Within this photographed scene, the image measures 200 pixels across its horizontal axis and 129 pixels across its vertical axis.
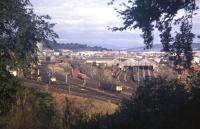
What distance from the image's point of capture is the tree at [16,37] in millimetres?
21328

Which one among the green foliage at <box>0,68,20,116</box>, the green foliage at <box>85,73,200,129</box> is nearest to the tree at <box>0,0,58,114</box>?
the green foliage at <box>0,68,20,116</box>

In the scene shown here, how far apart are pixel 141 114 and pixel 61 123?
3.55 metres

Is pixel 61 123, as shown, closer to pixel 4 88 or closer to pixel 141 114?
pixel 141 114

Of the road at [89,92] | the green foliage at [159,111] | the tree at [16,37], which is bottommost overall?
the road at [89,92]

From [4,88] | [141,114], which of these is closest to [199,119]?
[141,114]

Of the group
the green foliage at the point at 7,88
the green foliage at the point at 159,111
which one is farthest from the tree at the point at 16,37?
the green foliage at the point at 159,111

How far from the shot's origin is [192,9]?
1355 cm

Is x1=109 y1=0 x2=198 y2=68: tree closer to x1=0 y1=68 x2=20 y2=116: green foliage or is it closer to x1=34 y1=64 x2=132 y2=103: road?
x1=0 y1=68 x2=20 y2=116: green foliage

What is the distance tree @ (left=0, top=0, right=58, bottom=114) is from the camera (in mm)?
21328

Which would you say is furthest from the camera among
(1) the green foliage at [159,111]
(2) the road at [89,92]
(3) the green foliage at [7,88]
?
(2) the road at [89,92]

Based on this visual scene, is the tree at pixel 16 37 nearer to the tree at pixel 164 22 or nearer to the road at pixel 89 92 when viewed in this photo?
the tree at pixel 164 22

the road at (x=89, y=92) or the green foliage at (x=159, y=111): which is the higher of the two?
the green foliage at (x=159, y=111)

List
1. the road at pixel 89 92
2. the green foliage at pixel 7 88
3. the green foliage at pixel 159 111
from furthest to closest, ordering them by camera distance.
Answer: the road at pixel 89 92 → the green foliage at pixel 7 88 → the green foliage at pixel 159 111

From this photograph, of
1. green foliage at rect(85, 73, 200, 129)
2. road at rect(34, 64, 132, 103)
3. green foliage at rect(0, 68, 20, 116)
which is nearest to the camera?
green foliage at rect(85, 73, 200, 129)
